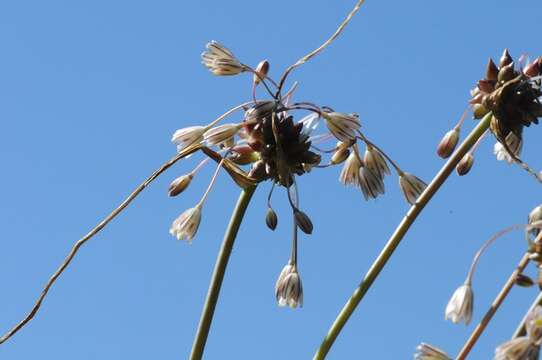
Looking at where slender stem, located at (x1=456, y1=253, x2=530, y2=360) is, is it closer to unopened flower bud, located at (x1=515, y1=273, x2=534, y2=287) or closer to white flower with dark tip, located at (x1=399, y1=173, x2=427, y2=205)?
unopened flower bud, located at (x1=515, y1=273, x2=534, y2=287)

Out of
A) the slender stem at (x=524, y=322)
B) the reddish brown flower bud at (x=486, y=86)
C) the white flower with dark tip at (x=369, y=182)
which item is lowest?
the slender stem at (x=524, y=322)

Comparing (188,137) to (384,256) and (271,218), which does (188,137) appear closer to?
(271,218)

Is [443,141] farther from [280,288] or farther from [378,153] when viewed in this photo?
[280,288]

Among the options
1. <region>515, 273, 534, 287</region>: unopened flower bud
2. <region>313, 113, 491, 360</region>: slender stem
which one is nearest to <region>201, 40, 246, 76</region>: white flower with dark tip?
<region>313, 113, 491, 360</region>: slender stem

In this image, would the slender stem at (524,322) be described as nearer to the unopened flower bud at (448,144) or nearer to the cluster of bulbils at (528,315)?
the cluster of bulbils at (528,315)

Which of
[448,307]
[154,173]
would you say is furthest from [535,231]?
[154,173]

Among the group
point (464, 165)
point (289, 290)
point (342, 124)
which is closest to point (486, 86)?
point (464, 165)

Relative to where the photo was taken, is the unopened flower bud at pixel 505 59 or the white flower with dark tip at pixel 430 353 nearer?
the white flower with dark tip at pixel 430 353

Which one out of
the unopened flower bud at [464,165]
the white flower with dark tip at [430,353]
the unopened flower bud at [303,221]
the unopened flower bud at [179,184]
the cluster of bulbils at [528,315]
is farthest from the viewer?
the unopened flower bud at [179,184]

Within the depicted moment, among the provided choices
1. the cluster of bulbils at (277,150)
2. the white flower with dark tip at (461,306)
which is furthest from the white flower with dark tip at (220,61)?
the white flower with dark tip at (461,306)
